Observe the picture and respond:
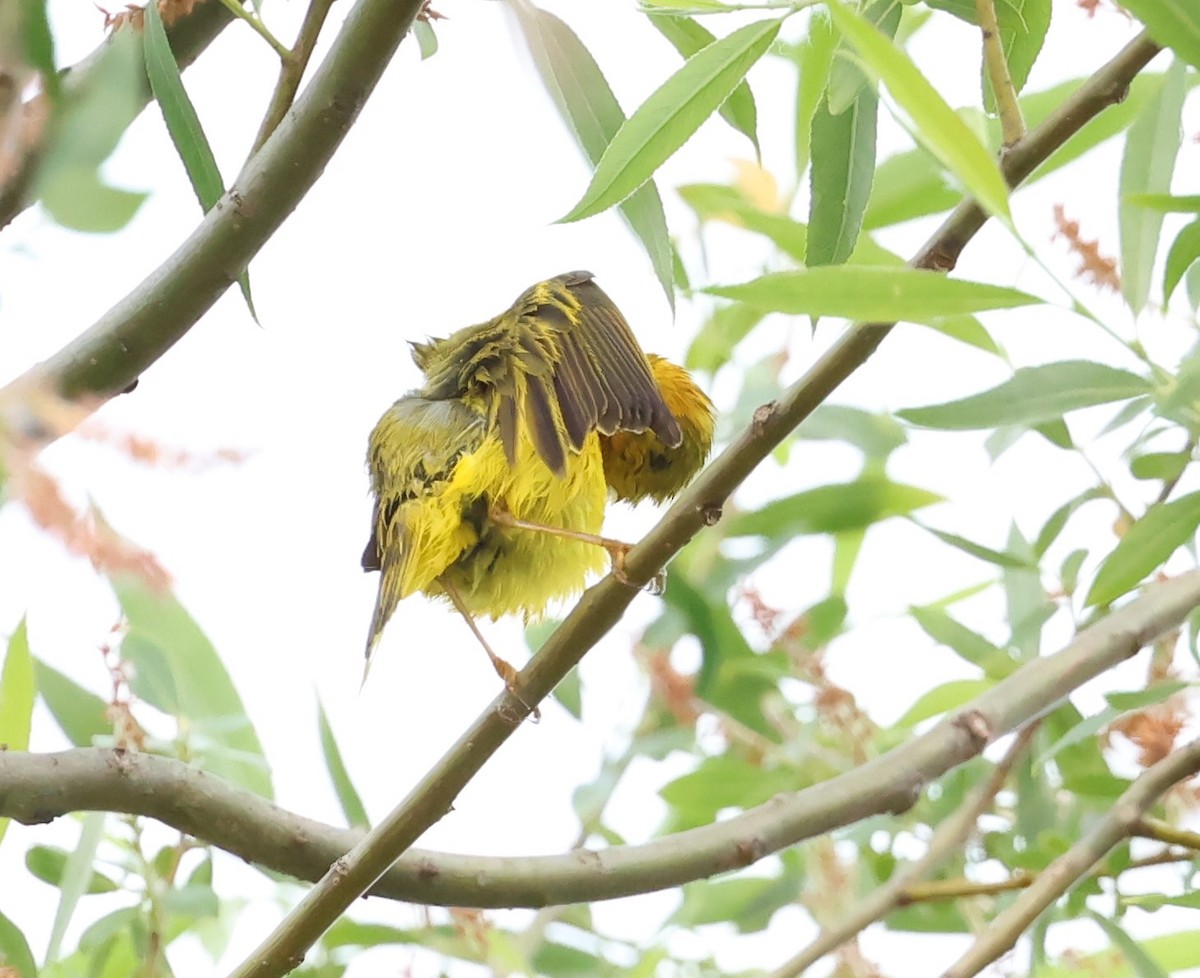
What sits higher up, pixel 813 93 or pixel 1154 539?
pixel 813 93

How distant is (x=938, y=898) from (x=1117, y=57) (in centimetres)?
77

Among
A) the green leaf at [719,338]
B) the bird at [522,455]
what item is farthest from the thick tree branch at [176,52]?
the green leaf at [719,338]

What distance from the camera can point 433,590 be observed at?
1555 mm

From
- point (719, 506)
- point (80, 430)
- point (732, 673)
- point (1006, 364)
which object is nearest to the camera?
point (80, 430)

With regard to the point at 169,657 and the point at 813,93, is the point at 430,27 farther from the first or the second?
the point at 169,657

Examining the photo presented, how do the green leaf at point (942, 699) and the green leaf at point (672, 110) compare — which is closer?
the green leaf at point (672, 110)

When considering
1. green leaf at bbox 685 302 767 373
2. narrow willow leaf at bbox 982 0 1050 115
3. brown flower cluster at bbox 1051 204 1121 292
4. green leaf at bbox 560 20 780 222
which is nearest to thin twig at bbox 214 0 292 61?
green leaf at bbox 560 20 780 222

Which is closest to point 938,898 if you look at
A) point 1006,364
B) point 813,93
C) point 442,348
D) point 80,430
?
point 1006,364

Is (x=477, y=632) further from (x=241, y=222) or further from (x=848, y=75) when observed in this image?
(x=848, y=75)

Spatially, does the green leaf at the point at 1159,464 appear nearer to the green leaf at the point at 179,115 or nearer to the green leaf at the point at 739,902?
the green leaf at the point at 739,902

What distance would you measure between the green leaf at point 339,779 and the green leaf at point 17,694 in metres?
0.38

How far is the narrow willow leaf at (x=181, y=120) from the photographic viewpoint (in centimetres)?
99

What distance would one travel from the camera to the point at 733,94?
1.16 m

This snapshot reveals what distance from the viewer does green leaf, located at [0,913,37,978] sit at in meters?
1.18
